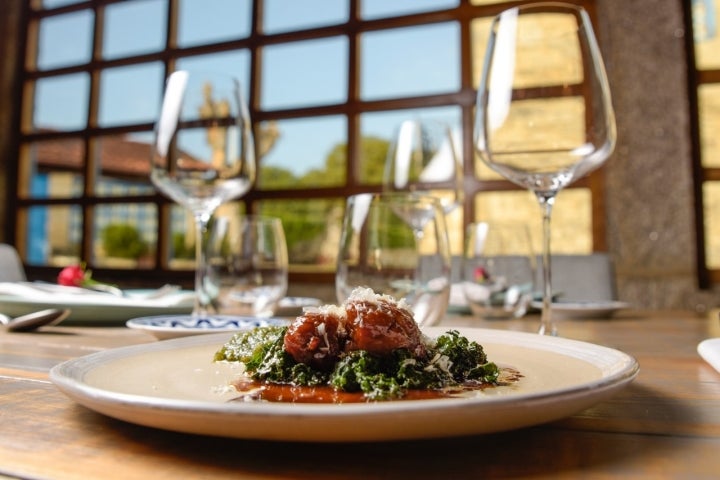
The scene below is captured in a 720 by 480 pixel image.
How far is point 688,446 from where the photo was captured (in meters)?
0.24

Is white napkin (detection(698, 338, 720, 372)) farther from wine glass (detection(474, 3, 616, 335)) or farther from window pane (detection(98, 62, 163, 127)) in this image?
window pane (detection(98, 62, 163, 127))

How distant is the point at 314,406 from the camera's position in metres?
0.22

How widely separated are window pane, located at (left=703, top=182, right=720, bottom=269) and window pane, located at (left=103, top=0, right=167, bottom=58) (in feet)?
8.85

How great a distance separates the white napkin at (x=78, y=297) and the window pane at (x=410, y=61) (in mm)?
1936

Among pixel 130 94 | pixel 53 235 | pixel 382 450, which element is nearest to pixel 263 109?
pixel 130 94

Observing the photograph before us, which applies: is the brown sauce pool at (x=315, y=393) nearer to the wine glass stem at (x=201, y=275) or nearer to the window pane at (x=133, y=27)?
the wine glass stem at (x=201, y=275)

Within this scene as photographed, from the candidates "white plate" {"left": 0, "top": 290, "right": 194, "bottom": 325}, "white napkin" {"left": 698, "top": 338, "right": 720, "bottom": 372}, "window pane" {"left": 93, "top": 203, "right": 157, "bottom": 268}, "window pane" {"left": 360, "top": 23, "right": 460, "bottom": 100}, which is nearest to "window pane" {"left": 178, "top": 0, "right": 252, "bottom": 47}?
"window pane" {"left": 360, "top": 23, "right": 460, "bottom": 100}

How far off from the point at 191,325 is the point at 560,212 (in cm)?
206

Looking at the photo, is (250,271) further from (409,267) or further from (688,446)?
(688,446)

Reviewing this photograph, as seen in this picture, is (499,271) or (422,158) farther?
(422,158)

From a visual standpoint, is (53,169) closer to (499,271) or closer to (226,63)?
(226,63)

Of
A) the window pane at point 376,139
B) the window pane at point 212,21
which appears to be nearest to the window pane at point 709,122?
the window pane at point 376,139

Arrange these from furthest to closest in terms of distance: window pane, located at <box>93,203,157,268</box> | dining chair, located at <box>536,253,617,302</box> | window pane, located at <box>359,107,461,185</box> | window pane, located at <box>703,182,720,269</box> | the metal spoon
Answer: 1. window pane, located at <box>93,203,157,268</box>
2. window pane, located at <box>359,107,461,185</box>
3. window pane, located at <box>703,182,720,269</box>
4. dining chair, located at <box>536,253,617,302</box>
5. the metal spoon

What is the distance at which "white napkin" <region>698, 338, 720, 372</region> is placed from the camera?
43 centimetres
